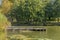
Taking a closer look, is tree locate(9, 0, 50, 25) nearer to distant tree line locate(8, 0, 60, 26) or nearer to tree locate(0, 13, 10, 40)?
distant tree line locate(8, 0, 60, 26)

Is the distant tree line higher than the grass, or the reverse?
the distant tree line

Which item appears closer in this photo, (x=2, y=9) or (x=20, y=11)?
(x=2, y=9)

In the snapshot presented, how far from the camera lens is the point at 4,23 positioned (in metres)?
3.57

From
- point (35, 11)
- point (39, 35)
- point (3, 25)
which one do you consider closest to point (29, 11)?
point (35, 11)

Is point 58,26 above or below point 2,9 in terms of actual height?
below

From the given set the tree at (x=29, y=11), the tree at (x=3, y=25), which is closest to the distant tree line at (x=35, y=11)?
the tree at (x=29, y=11)

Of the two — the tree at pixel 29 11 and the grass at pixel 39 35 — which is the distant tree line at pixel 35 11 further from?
the grass at pixel 39 35

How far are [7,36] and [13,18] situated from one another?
29 cm

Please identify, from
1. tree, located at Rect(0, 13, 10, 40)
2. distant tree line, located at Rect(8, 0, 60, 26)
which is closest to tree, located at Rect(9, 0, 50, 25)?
distant tree line, located at Rect(8, 0, 60, 26)

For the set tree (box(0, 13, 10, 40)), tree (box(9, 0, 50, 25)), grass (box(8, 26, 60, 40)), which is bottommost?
grass (box(8, 26, 60, 40))

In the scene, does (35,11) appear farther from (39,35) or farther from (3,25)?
(3,25)

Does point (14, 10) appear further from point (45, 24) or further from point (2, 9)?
point (45, 24)

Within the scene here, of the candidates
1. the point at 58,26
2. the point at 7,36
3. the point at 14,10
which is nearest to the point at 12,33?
the point at 7,36

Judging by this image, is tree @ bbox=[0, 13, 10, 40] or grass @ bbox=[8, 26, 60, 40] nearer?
tree @ bbox=[0, 13, 10, 40]
